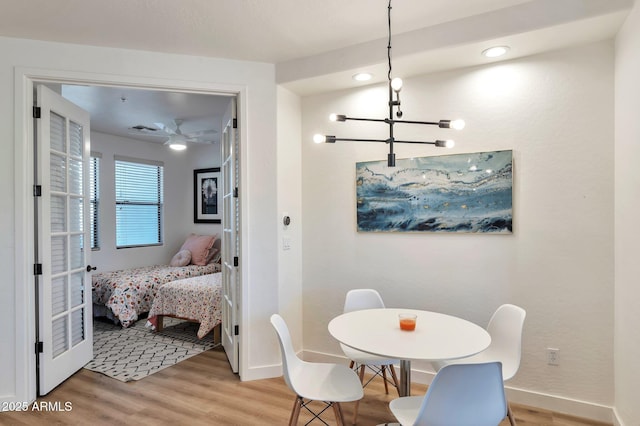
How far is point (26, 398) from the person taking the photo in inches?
103

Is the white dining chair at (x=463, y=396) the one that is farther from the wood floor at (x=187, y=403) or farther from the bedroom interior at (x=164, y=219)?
the bedroom interior at (x=164, y=219)

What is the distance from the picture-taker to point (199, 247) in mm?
5926

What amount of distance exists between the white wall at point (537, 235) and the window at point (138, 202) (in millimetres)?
4428

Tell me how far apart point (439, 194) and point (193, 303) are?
292 cm

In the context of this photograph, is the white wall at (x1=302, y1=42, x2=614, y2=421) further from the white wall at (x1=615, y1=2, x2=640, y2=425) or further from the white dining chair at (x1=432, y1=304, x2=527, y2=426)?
the white dining chair at (x1=432, y1=304, x2=527, y2=426)

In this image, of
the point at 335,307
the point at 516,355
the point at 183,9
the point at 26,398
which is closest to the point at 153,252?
the point at 26,398

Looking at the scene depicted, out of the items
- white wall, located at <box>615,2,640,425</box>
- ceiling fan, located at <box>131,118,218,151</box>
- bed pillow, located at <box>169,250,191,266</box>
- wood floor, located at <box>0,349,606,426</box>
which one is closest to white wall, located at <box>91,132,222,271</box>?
bed pillow, located at <box>169,250,191,266</box>

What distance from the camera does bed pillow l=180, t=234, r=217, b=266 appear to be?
19.1 ft

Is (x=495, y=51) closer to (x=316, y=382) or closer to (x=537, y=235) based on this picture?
(x=537, y=235)

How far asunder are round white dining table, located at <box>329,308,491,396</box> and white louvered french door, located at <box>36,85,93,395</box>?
7.54 ft

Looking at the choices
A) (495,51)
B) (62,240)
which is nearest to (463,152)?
(495,51)

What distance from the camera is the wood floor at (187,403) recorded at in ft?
8.05

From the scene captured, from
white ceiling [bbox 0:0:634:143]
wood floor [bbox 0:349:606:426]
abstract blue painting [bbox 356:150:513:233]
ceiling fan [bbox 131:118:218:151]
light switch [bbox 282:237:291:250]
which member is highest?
white ceiling [bbox 0:0:634:143]

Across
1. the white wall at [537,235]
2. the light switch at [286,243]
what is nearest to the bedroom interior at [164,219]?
the light switch at [286,243]
